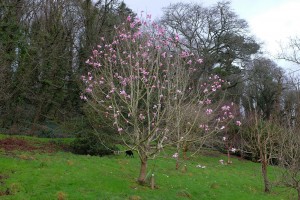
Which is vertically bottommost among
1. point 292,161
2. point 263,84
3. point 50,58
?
point 292,161

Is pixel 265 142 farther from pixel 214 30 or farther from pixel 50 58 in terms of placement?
pixel 214 30

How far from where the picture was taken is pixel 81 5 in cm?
2661

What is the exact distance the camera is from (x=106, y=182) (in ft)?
32.8

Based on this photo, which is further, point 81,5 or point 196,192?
point 81,5

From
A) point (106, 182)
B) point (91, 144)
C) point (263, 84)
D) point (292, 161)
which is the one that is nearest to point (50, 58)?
point (91, 144)

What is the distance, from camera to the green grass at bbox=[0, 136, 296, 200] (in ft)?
28.5

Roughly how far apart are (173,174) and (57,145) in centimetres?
761

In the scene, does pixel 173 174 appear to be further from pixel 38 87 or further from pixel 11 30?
pixel 38 87

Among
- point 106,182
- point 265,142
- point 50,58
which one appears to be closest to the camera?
point 106,182

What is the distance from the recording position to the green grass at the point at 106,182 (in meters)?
8.67

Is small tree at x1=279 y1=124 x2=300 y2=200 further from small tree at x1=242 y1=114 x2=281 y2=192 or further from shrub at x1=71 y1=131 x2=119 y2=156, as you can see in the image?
shrub at x1=71 y1=131 x2=119 y2=156

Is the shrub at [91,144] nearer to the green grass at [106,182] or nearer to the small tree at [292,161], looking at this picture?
the green grass at [106,182]

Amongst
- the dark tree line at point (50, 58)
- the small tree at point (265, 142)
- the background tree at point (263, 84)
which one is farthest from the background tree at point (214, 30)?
the small tree at point (265, 142)

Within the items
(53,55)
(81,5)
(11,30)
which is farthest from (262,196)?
(81,5)
